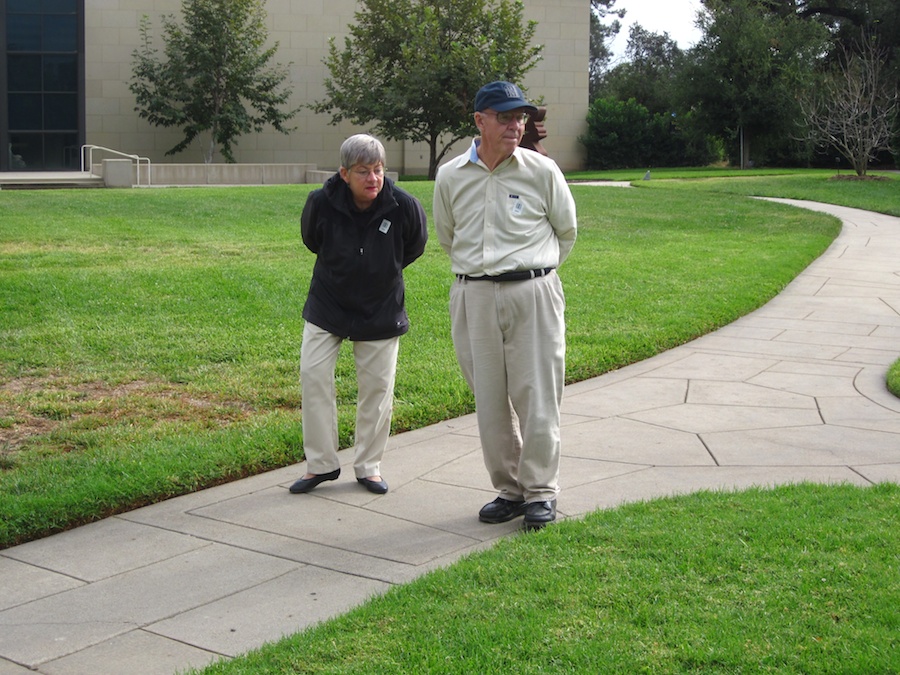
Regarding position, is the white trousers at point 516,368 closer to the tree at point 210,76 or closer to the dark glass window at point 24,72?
the tree at point 210,76

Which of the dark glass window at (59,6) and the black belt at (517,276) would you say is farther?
the dark glass window at (59,6)

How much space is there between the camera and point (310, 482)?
5582 mm

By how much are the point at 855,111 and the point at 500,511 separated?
2898cm

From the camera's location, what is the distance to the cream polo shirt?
192 inches

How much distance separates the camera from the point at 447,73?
3700 centimetres

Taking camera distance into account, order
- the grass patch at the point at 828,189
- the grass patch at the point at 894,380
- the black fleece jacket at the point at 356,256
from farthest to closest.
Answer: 1. the grass patch at the point at 828,189
2. the grass patch at the point at 894,380
3. the black fleece jacket at the point at 356,256

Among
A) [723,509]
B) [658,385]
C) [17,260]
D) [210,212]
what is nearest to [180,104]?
[210,212]

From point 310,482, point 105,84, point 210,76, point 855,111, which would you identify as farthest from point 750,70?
point 310,482

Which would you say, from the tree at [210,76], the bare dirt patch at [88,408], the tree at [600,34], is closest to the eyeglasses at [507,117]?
the bare dirt patch at [88,408]

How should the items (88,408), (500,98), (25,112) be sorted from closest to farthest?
(500,98) → (88,408) → (25,112)

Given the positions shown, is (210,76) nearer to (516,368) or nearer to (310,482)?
(310,482)

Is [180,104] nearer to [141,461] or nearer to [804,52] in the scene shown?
[804,52]

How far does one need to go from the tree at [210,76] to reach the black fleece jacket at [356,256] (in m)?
33.0

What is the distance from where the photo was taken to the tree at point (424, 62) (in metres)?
37.0
